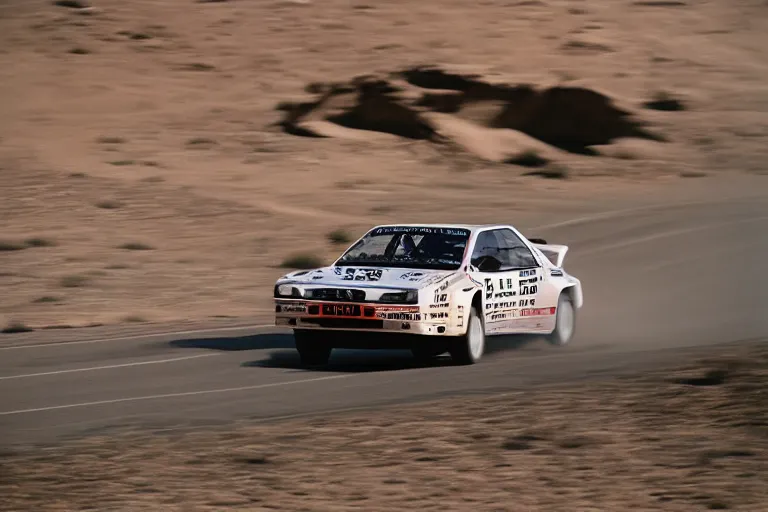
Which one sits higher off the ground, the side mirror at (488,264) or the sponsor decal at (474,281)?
the side mirror at (488,264)

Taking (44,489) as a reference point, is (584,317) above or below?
below

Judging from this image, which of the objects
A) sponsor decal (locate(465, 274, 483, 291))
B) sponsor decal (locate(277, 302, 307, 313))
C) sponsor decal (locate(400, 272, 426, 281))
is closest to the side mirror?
sponsor decal (locate(465, 274, 483, 291))

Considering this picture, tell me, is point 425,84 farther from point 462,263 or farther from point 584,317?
point 462,263

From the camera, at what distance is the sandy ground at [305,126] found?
2873 cm

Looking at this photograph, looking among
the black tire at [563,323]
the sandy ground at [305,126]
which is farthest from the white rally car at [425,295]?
the sandy ground at [305,126]

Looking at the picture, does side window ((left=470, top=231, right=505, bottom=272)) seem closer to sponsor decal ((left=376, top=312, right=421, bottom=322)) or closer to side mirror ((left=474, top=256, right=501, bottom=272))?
side mirror ((left=474, top=256, right=501, bottom=272))

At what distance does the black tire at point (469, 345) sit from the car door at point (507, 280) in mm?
179

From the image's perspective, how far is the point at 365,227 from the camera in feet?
106

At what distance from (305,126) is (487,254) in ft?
91.9

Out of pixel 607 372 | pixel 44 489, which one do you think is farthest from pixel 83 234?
pixel 44 489

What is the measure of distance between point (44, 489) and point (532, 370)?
6292 millimetres

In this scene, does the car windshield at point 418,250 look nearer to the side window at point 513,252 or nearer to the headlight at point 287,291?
the side window at point 513,252

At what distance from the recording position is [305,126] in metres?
43.1

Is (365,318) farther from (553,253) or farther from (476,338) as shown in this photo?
(553,253)
